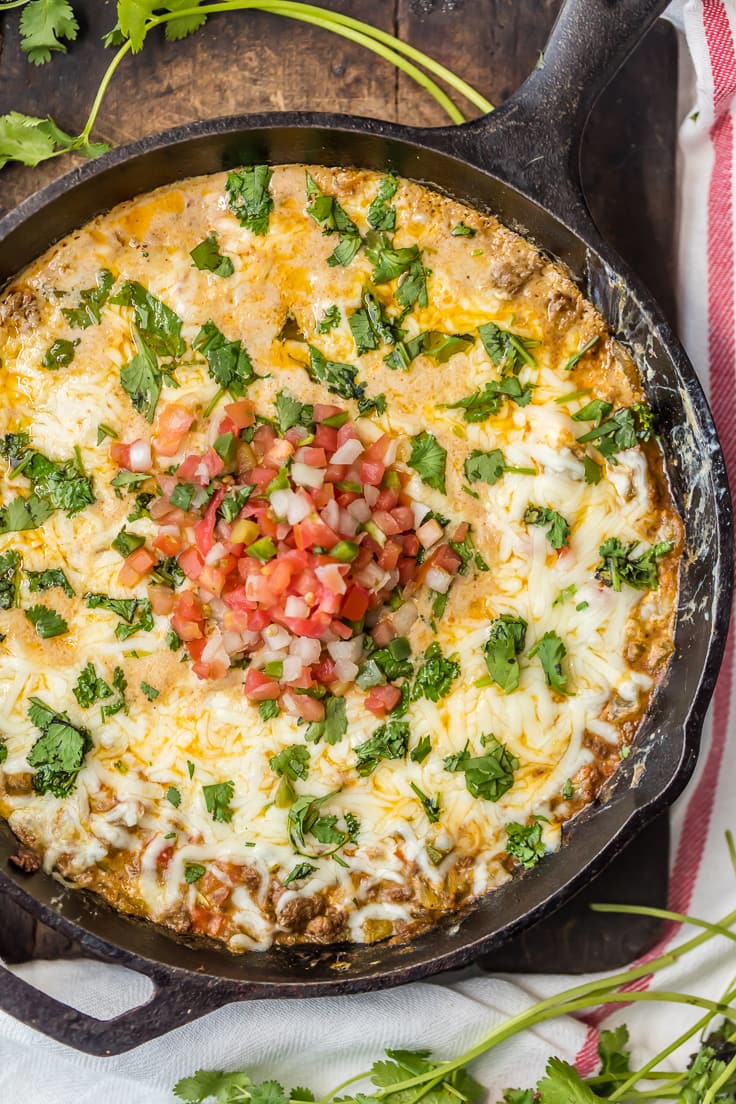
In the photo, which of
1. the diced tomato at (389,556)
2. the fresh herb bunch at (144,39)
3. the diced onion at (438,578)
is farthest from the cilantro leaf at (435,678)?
the fresh herb bunch at (144,39)

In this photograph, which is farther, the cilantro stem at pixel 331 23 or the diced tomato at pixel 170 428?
the cilantro stem at pixel 331 23

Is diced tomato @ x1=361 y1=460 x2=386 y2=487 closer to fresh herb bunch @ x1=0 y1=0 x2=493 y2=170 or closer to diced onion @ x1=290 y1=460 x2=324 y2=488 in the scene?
diced onion @ x1=290 y1=460 x2=324 y2=488

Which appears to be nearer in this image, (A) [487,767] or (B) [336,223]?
(A) [487,767]

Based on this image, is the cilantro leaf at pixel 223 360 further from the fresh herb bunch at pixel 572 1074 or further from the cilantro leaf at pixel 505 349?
the fresh herb bunch at pixel 572 1074

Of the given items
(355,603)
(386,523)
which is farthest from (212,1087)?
(386,523)

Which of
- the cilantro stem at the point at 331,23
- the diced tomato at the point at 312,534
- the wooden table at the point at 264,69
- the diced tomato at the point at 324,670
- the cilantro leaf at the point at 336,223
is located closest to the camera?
the diced tomato at the point at 312,534

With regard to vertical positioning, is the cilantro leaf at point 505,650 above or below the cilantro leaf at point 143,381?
below

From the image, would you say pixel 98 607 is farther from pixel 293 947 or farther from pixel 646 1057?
pixel 646 1057

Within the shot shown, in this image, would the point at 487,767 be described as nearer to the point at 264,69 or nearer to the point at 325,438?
the point at 325,438
